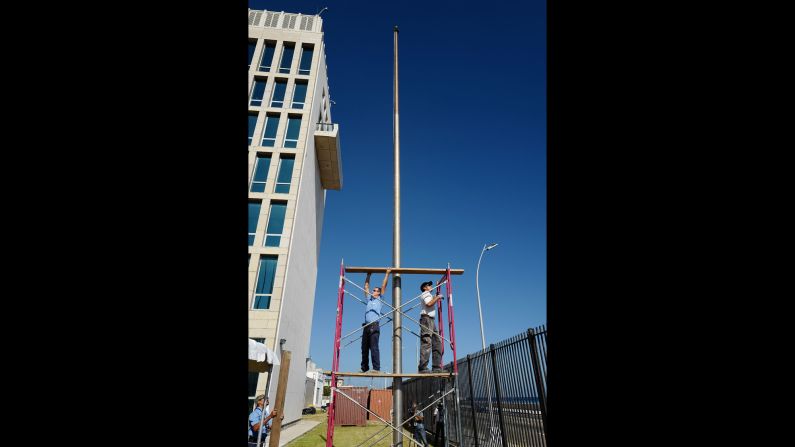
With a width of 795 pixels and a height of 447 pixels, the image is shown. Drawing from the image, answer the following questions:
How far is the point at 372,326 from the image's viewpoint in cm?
802

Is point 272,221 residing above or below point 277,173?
below

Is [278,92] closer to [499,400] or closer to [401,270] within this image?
[401,270]

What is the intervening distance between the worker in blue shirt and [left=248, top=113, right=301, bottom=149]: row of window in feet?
51.8

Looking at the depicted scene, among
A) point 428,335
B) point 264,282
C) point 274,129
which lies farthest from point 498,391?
point 274,129

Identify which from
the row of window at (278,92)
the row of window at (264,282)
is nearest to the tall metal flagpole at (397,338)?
the row of window at (264,282)

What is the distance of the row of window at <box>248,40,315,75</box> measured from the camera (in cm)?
2386

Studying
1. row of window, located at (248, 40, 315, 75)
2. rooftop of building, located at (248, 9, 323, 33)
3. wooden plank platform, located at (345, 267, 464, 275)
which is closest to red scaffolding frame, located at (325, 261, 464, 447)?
wooden plank platform, located at (345, 267, 464, 275)

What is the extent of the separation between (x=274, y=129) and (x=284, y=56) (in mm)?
5513
